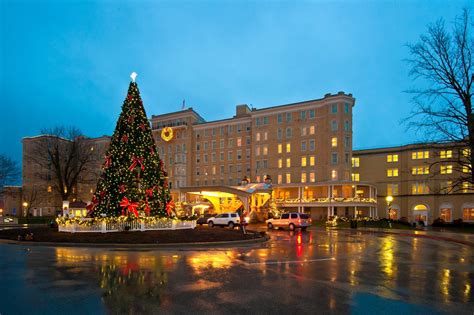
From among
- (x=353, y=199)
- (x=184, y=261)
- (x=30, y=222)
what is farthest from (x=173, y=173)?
(x=184, y=261)

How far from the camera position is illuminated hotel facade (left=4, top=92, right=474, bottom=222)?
5875cm

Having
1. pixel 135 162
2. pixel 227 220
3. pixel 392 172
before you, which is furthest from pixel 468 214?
pixel 135 162

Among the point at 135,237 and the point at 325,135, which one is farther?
the point at 325,135

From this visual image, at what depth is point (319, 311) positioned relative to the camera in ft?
23.1

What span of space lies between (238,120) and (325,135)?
20.0 meters

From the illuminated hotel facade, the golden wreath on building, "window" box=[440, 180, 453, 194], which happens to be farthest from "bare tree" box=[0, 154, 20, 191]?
"window" box=[440, 180, 453, 194]

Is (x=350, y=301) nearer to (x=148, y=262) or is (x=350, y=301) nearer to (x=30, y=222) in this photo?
(x=148, y=262)

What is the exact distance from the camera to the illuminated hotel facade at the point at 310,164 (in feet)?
193

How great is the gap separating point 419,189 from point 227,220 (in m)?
40.7

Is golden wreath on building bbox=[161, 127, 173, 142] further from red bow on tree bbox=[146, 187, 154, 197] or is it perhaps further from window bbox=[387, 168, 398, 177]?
red bow on tree bbox=[146, 187, 154, 197]

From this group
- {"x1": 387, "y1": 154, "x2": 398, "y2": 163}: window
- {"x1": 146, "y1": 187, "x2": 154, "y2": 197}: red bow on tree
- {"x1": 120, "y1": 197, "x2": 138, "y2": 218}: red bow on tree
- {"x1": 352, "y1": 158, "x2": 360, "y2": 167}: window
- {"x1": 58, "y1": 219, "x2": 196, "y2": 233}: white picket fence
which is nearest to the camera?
{"x1": 58, "y1": 219, "x2": 196, "y2": 233}: white picket fence

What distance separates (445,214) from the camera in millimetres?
59000

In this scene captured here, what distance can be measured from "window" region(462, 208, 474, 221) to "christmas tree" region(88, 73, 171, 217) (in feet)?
175

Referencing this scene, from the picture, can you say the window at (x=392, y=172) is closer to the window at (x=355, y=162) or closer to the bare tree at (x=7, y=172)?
the window at (x=355, y=162)
